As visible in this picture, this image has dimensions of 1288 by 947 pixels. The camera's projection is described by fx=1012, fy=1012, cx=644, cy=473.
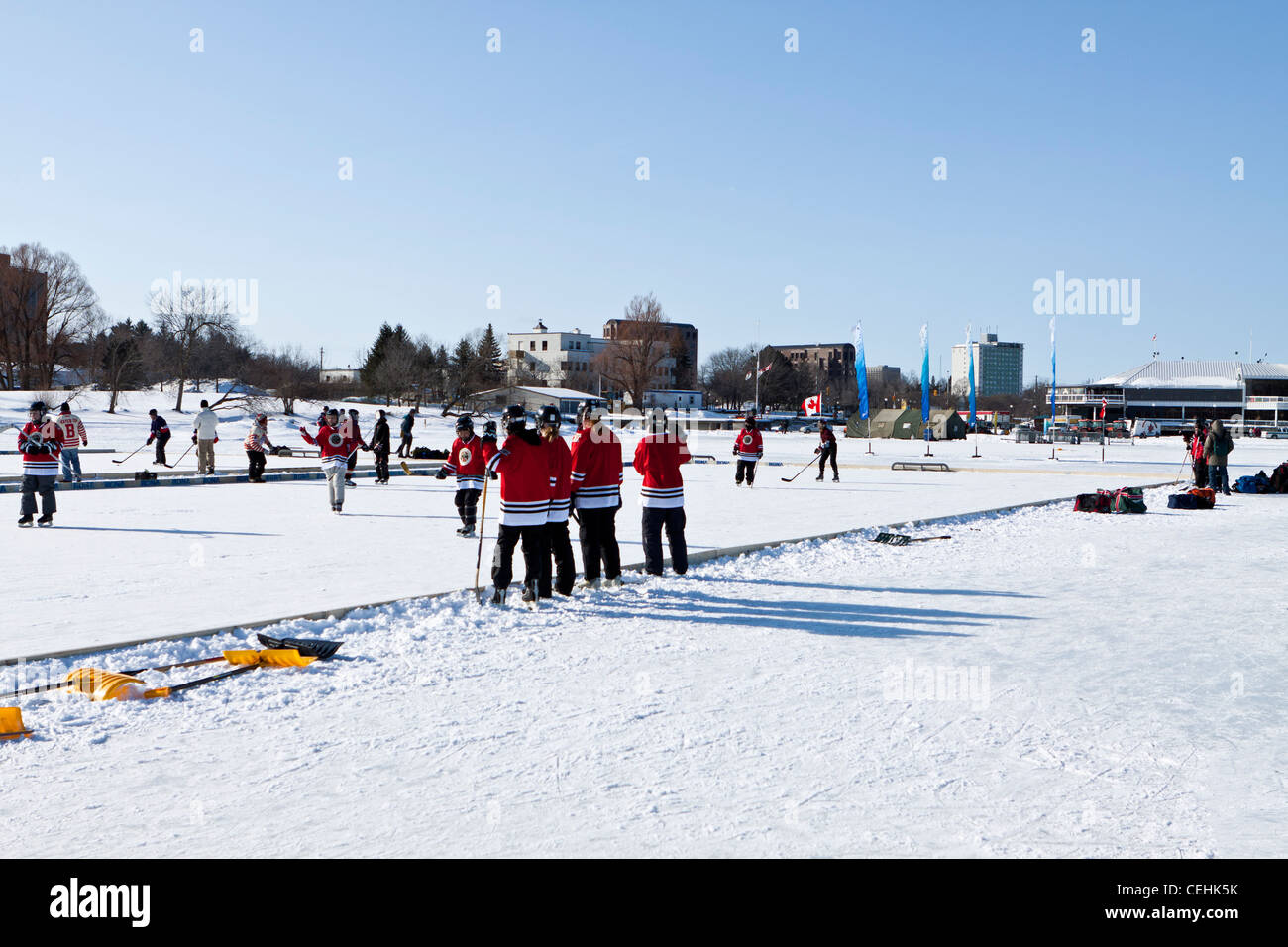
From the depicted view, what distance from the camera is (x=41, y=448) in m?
12.8

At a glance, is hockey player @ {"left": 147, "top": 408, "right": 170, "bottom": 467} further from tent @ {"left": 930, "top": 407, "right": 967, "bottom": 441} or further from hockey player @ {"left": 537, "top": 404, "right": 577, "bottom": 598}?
tent @ {"left": 930, "top": 407, "right": 967, "bottom": 441}

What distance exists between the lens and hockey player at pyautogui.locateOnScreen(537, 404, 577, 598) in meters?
8.36

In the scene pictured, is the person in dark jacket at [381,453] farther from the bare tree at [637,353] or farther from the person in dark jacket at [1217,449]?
the bare tree at [637,353]

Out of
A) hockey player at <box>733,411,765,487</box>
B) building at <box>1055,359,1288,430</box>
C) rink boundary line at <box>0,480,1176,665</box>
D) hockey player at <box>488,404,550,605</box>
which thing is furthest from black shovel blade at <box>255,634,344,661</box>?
building at <box>1055,359,1288,430</box>

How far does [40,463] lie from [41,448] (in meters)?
0.20

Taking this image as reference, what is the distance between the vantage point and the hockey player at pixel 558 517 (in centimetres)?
836

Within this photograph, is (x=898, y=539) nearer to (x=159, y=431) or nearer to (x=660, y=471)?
(x=660, y=471)

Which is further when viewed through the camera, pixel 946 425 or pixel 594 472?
pixel 946 425

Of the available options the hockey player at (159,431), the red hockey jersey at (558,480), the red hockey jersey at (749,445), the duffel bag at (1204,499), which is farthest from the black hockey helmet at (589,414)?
the hockey player at (159,431)

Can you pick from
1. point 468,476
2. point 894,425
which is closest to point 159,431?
point 468,476
